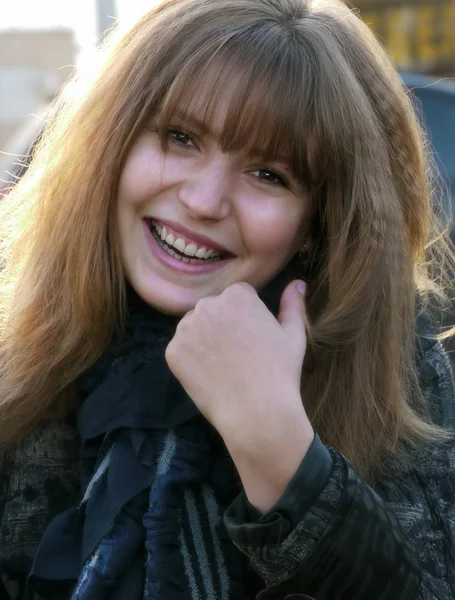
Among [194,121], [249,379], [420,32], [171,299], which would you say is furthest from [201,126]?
[420,32]

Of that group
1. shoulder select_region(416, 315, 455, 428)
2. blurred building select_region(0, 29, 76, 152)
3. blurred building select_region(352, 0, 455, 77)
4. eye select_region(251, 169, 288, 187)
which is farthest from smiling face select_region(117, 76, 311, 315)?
blurred building select_region(0, 29, 76, 152)

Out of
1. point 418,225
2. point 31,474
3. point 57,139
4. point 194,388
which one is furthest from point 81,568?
point 418,225

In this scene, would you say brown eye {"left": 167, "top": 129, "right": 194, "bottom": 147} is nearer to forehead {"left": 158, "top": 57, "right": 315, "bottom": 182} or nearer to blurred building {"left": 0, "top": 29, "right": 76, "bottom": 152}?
forehead {"left": 158, "top": 57, "right": 315, "bottom": 182}

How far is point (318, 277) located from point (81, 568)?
0.80 meters

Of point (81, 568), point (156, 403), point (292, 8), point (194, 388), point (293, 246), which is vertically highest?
point (292, 8)

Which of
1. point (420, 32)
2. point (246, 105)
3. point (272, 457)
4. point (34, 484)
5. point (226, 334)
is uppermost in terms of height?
point (246, 105)

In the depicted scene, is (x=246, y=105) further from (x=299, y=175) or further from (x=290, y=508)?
(x=290, y=508)

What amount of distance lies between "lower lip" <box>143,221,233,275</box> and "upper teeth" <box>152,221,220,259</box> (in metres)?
0.02

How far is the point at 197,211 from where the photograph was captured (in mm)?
1841

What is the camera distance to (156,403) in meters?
1.95

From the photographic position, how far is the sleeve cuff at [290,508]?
161cm

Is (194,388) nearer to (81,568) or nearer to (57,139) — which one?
(81,568)

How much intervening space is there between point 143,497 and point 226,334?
1.26 ft

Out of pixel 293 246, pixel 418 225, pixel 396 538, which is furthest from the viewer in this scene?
pixel 418 225
